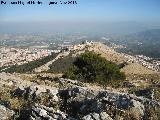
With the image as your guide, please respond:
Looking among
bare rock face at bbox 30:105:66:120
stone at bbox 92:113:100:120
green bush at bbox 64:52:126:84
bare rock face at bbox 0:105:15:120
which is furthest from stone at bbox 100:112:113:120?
green bush at bbox 64:52:126:84

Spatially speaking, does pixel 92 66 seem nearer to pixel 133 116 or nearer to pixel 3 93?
pixel 3 93

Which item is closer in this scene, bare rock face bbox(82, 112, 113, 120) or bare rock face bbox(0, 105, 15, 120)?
bare rock face bbox(82, 112, 113, 120)

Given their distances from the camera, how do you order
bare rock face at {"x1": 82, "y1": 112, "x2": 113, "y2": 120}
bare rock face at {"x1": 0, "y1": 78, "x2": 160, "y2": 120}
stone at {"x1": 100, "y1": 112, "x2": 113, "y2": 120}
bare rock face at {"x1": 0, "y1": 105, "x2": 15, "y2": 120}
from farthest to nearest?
bare rock face at {"x1": 0, "y1": 105, "x2": 15, "y2": 120}
bare rock face at {"x1": 0, "y1": 78, "x2": 160, "y2": 120}
stone at {"x1": 100, "y1": 112, "x2": 113, "y2": 120}
bare rock face at {"x1": 82, "y1": 112, "x2": 113, "y2": 120}

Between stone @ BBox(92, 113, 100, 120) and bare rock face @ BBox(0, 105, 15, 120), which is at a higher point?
stone @ BBox(92, 113, 100, 120)

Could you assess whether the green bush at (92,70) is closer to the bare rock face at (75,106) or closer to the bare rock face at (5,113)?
the bare rock face at (75,106)

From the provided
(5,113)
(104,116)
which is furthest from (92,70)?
(104,116)

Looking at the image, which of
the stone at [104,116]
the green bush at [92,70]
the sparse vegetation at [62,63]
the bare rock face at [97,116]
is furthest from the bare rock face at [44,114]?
the sparse vegetation at [62,63]

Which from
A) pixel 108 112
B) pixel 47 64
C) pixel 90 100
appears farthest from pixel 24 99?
pixel 47 64

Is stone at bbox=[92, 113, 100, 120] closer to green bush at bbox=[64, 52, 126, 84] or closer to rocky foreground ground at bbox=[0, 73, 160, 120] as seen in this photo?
rocky foreground ground at bbox=[0, 73, 160, 120]
